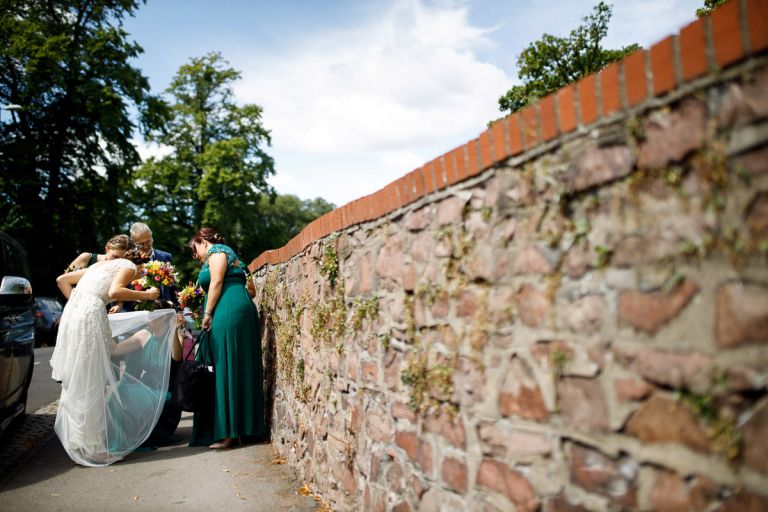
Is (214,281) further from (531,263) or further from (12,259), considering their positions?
(531,263)

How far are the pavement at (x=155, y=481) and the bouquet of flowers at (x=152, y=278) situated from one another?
1.60 m

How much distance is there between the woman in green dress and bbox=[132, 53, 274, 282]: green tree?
24203 mm

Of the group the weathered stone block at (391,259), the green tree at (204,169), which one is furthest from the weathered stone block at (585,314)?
the green tree at (204,169)

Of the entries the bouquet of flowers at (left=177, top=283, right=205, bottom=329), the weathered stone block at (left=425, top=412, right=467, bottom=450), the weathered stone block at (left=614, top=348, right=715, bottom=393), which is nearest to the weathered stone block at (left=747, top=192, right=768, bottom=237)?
the weathered stone block at (left=614, top=348, right=715, bottom=393)

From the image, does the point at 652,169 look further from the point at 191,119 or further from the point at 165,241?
the point at 191,119

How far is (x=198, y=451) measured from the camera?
592 cm

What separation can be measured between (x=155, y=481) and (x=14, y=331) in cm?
211

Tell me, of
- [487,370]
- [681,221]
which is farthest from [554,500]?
[681,221]

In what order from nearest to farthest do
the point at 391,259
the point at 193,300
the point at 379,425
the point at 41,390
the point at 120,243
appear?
the point at 391,259 → the point at 379,425 → the point at 120,243 → the point at 193,300 → the point at 41,390

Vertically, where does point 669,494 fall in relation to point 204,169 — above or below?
below

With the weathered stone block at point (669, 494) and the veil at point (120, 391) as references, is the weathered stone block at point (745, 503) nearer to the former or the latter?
the weathered stone block at point (669, 494)

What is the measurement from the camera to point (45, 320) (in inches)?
847

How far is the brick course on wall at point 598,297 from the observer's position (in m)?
1.39

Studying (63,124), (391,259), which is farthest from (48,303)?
(391,259)
